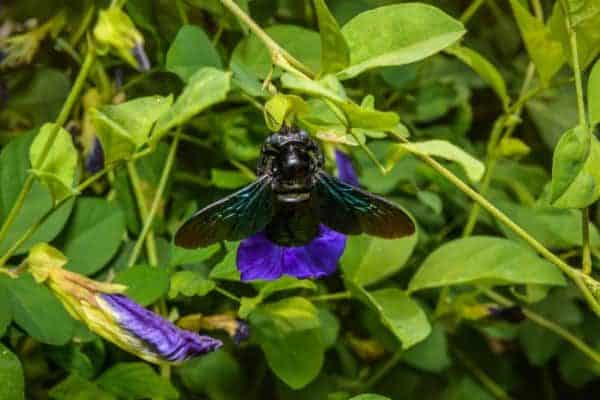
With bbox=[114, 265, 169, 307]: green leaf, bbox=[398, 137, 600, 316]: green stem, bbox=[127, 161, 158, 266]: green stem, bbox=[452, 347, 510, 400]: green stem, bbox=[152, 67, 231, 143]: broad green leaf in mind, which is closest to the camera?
bbox=[152, 67, 231, 143]: broad green leaf

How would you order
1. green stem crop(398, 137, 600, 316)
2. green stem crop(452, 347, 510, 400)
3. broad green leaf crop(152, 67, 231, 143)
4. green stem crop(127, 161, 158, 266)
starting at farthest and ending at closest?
1. green stem crop(452, 347, 510, 400)
2. green stem crop(127, 161, 158, 266)
3. green stem crop(398, 137, 600, 316)
4. broad green leaf crop(152, 67, 231, 143)

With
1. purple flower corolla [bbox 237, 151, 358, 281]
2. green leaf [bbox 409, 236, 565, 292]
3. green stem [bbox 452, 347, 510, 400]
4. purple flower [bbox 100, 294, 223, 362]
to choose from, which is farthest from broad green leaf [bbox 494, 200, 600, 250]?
purple flower [bbox 100, 294, 223, 362]

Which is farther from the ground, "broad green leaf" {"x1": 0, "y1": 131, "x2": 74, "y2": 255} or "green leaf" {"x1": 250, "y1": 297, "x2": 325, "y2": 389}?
"broad green leaf" {"x1": 0, "y1": 131, "x2": 74, "y2": 255}

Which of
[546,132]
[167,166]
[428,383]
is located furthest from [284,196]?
[546,132]

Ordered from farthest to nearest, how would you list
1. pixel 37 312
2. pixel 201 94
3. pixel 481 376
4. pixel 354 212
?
pixel 481 376 < pixel 37 312 < pixel 354 212 < pixel 201 94

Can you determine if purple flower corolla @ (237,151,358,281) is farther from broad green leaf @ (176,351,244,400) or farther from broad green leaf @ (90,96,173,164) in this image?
broad green leaf @ (176,351,244,400)

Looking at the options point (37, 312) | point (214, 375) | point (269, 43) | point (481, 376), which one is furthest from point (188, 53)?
point (481, 376)

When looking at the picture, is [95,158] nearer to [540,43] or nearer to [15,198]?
[15,198]

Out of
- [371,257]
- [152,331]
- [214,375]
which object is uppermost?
[152,331]
